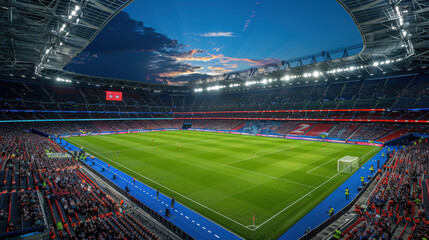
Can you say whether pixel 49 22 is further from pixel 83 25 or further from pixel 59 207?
pixel 59 207

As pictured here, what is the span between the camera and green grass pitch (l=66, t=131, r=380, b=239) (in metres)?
14.7

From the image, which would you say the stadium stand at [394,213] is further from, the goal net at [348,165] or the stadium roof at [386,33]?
the stadium roof at [386,33]

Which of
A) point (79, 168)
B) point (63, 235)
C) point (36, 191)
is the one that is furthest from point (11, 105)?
point (63, 235)

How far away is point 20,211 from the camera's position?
473 inches

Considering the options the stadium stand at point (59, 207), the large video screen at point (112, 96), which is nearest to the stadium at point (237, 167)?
the stadium stand at point (59, 207)

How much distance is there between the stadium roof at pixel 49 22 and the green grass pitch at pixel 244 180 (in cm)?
1587

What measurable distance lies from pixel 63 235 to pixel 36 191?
7.12m

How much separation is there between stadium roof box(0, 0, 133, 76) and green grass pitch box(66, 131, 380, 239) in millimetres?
15870

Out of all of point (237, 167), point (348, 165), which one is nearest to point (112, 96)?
point (237, 167)

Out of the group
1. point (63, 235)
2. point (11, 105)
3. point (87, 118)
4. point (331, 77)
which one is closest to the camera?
point (63, 235)

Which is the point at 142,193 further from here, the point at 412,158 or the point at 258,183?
the point at 412,158

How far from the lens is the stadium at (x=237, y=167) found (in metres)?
12.6

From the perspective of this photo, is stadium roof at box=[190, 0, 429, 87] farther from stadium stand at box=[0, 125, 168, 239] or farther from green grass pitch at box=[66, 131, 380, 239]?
stadium stand at box=[0, 125, 168, 239]

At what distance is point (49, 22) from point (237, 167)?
24.5 metres
